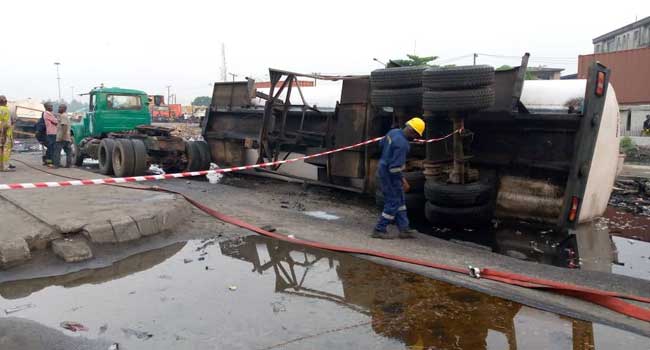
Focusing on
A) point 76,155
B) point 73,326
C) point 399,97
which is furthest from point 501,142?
point 76,155

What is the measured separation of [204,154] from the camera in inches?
483

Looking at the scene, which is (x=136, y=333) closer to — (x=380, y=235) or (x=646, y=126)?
(x=380, y=235)

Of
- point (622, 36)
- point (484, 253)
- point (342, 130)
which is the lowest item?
point (484, 253)

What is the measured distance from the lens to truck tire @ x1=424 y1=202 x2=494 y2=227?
639 cm

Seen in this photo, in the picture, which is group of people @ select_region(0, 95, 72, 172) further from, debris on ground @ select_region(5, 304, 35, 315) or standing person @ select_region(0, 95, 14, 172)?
debris on ground @ select_region(5, 304, 35, 315)

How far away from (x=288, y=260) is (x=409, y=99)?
9.98ft

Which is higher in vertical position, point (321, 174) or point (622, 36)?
point (622, 36)

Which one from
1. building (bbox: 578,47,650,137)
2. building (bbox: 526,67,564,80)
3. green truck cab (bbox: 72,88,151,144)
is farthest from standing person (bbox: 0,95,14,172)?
building (bbox: 526,67,564,80)

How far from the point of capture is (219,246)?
A: 5.65 metres

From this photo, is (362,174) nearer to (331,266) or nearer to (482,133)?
(482,133)

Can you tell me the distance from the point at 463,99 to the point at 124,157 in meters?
7.88

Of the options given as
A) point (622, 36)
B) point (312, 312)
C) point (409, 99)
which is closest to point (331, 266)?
point (312, 312)

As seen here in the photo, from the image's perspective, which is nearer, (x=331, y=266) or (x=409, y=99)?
(x=331, y=266)

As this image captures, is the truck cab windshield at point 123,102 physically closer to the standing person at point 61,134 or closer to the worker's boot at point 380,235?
the standing person at point 61,134
